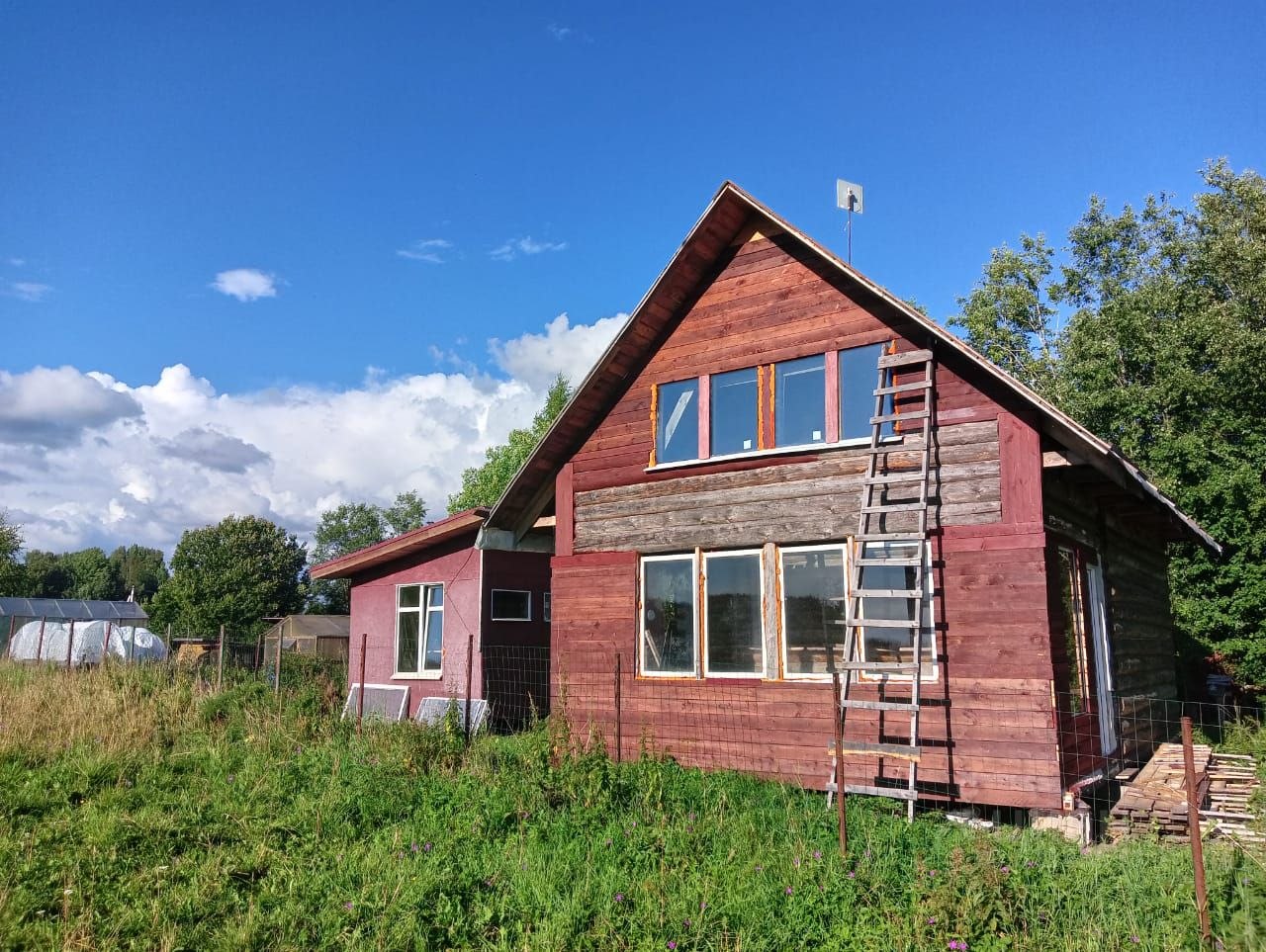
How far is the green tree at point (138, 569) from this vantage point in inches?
4498

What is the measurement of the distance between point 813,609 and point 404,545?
394 inches

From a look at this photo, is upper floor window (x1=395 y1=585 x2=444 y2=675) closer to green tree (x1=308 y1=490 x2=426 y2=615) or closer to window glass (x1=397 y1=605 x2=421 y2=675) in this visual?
window glass (x1=397 y1=605 x2=421 y2=675)

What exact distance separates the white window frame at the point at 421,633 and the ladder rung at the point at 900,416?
34.9ft

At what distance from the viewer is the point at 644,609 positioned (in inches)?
475

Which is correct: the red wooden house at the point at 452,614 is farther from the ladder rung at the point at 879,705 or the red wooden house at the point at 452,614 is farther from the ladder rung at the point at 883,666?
the ladder rung at the point at 879,705

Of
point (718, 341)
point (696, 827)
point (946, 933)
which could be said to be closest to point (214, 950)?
point (696, 827)

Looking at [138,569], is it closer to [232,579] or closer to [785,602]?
[232,579]

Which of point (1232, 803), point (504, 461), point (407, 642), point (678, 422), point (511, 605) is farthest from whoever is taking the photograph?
point (504, 461)

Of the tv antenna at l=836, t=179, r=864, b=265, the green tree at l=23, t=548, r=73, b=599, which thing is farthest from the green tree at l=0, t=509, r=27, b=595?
the tv antenna at l=836, t=179, r=864, b=265

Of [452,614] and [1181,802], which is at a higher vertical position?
[452,614]

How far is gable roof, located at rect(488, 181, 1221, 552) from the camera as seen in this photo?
9250 mm

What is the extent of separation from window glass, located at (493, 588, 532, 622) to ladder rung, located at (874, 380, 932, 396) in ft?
32.7

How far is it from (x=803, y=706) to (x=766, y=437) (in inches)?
128

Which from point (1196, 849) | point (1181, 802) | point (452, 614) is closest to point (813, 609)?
→ point (1181, 802)
